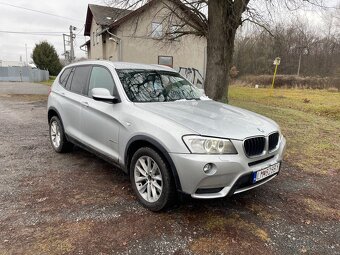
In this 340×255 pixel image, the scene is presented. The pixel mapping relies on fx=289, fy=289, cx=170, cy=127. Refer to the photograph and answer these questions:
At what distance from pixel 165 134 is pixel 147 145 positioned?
1.27ft

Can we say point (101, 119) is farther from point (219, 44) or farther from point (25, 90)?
point (25, 90)

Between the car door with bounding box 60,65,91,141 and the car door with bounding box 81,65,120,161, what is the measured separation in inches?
8.1

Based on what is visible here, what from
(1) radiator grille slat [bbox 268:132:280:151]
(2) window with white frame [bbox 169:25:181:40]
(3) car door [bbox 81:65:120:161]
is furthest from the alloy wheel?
(2) window with white frame [bbox 169:25:181:40]

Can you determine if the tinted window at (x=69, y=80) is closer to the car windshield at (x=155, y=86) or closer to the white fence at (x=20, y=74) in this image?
the car windshield at (x=155, y=86)

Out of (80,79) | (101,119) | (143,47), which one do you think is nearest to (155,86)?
(101,119)

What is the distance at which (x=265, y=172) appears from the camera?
3.35 metres

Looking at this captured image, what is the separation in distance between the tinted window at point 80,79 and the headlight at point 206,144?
2.48 metres

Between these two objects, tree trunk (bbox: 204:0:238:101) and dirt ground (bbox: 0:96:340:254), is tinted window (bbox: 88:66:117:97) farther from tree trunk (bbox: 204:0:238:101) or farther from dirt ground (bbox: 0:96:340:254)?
tree trunk (bbox: 204:0:238:101)

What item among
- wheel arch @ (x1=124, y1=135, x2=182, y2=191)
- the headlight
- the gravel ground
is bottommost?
the gravel ground

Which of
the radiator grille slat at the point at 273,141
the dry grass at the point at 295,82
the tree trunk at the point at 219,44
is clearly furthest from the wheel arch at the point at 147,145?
the dry grass at the point at 295,82

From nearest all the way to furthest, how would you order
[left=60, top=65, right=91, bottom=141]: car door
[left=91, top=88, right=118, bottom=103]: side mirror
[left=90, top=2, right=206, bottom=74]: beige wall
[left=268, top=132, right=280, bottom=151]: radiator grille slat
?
[left=268, top=132, right=280, bottom=151]: radiator grille slat → [left=91, top=88, right=118, bottom=103]: side mirror → [left=60, top=65, right=91, bottom=141]: car door → [left=90, top=2, right=206, bottom=74]: beige wall

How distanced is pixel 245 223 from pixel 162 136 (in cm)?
138

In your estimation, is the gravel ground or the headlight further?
the gravel ground

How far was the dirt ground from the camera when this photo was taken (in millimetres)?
2834
